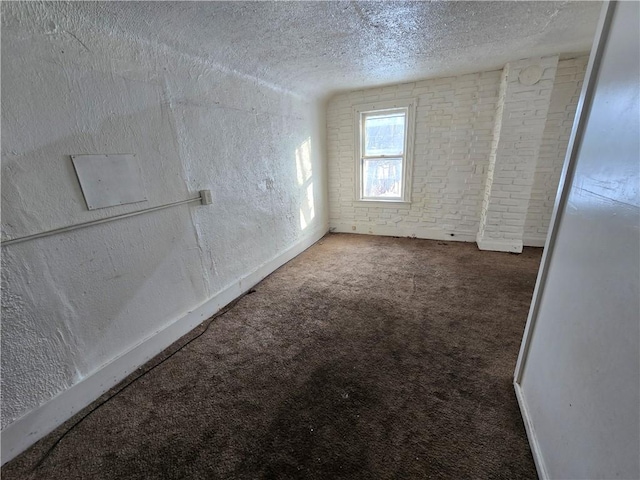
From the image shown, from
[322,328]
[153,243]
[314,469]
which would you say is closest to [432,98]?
[322,328]

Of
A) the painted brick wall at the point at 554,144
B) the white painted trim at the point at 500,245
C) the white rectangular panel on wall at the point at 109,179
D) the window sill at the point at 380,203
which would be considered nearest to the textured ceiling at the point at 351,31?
the painted brick wall at the point at 554,144

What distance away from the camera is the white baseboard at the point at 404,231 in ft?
13.1

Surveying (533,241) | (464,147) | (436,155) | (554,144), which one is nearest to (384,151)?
(436,155)

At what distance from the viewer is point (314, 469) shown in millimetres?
1188

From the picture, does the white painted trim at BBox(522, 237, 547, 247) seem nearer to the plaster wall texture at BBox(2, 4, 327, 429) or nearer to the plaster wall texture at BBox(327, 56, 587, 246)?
the plaster wall texture at BBox(327, 56, 587, 246)

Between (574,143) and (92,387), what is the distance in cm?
275

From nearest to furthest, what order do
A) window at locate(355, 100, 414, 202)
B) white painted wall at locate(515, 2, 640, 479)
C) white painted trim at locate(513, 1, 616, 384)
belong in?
white painted wall at locate(515, 2, 640, 479)
white painted trim at locate(513, 1, 616, 384)
window at locate(355, 100, 414, 202)

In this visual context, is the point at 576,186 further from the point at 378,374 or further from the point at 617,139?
the point at 378,374

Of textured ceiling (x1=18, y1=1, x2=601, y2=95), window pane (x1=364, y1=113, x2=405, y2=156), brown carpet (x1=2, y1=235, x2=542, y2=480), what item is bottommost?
A: brown carpet (x1=2, y1=235, x2=542, y2=480)

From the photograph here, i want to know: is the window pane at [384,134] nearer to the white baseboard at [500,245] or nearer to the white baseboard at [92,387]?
the white baseboard at [500,245]

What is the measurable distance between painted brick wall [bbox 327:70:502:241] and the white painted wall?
2875 millimetres

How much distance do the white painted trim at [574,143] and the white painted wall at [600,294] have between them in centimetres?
1

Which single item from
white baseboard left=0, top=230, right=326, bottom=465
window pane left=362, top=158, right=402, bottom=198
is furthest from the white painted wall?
window pane left=362, top=158, right=402, bottom=198

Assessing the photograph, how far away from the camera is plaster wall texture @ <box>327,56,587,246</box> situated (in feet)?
10.2
